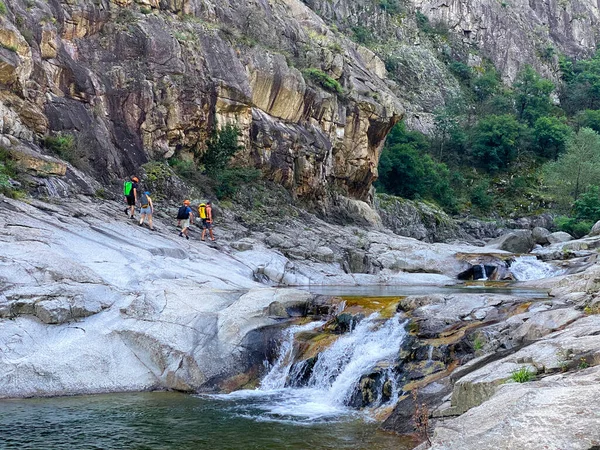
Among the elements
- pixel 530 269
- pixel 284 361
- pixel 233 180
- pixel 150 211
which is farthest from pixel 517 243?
pixel 284 361

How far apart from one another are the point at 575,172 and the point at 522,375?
51409 mm

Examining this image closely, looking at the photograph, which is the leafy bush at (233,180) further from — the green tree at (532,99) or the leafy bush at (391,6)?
the leafy bush at (391,6)

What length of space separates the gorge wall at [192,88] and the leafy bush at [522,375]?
2105 cm

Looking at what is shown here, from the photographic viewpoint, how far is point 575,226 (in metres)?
46.2

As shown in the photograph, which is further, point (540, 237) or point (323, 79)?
point (323, 79)

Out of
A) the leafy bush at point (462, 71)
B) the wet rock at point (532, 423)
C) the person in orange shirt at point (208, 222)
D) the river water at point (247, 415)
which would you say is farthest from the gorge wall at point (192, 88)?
the leafy bush at point (462, 71)

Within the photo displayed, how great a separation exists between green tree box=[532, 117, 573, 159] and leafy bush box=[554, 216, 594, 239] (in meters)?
26.8

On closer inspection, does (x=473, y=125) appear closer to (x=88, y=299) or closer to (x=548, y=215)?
(x=548, y=215)

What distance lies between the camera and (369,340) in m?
15.0

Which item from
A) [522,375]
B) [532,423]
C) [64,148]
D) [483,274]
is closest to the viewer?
[532,423]

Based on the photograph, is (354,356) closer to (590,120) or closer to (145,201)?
(145,201)

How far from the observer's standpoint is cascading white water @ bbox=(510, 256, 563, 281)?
2898 cm

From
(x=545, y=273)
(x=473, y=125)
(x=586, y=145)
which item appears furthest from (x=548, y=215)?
(x=545, y=273)

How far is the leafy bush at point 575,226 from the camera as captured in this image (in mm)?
45438
